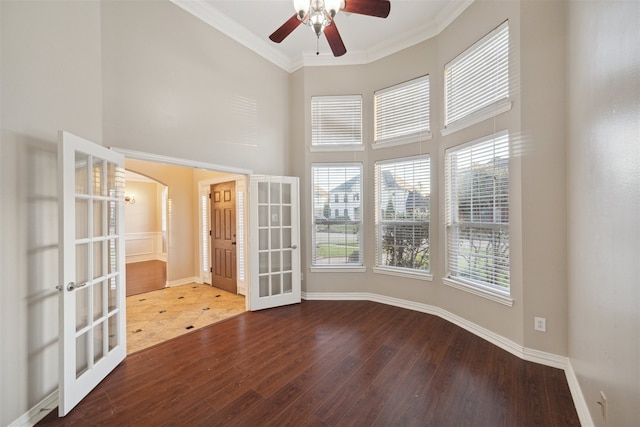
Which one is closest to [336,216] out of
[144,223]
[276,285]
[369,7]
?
[276,285]

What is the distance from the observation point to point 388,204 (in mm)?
3914

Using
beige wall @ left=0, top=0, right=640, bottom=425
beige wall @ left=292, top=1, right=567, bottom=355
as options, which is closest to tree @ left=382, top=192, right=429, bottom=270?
beige wall @ left=0, top=0, right=640, bottom=425

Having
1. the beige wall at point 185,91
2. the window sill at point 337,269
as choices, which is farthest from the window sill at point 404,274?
the beige wall at point 185,91

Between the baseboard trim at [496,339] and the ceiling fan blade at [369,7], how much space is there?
327cm

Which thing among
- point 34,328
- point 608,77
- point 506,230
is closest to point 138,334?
point 34,328

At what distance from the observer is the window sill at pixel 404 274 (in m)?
3.55

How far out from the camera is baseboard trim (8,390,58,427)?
171 centimetres

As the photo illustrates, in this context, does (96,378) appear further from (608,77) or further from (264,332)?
(608,77)

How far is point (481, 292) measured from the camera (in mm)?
2832

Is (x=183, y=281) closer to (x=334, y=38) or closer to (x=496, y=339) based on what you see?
(x=334, y=38)

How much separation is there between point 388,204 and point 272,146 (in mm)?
2090

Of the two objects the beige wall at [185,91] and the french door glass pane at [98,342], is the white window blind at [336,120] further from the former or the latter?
the french door glass pane at [98,342]

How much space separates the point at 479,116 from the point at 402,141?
1.06 meters

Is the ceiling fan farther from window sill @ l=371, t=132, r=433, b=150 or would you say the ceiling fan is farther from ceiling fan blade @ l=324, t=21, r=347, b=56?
window sill @ l=371, t=132, r=433, b=150
